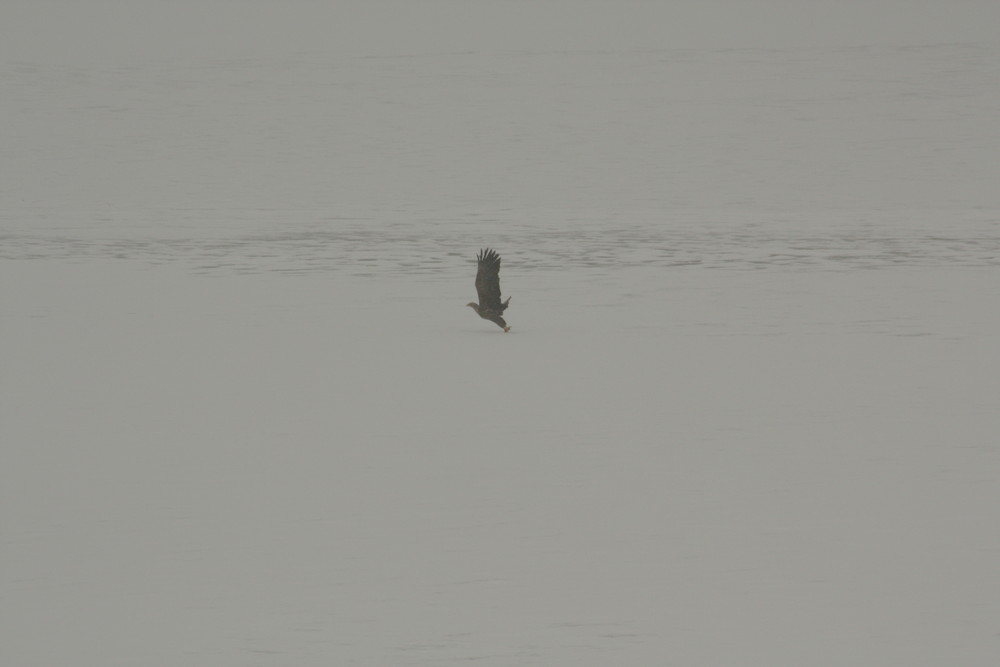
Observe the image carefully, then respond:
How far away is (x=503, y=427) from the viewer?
8148mm

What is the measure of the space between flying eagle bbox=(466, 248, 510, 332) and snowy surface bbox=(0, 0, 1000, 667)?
1.17ft

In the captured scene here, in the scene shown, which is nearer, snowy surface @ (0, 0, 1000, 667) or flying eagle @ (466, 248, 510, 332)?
snowy surface @ (0, 0, 1000, 667)

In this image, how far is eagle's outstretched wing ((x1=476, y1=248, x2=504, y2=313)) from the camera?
10586 mm

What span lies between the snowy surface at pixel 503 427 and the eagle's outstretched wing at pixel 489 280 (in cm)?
41

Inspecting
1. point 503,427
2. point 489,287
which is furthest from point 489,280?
point 503,427

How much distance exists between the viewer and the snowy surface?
201 inches

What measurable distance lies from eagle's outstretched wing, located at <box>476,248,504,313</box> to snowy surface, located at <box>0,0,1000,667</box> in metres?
0.41

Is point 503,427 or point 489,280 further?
point 489,280

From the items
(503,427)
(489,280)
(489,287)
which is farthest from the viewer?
(489,287)

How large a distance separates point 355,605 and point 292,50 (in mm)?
36051

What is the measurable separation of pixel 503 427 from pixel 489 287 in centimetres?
284

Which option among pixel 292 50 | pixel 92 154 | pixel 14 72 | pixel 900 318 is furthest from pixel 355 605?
pixel 292 50

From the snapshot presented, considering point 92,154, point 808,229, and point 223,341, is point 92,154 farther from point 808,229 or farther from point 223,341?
point 223,341

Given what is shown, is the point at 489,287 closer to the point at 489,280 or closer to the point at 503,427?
the point at 489,280
